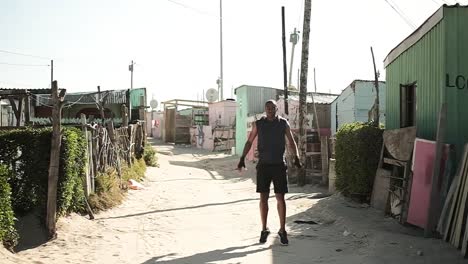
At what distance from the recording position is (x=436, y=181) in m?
6.45

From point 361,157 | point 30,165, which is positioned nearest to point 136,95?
point 361,157

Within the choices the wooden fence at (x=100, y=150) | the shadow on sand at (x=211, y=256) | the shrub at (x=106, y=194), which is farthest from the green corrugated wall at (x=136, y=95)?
the shadow on sand at (x=211, y=256)

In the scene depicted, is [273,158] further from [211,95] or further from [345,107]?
[211,95]

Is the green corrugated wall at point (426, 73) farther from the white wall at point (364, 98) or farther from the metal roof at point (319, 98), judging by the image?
the metal roof at point (319, 98)

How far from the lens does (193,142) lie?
38469mm

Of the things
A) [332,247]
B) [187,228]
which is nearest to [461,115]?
[332,247]

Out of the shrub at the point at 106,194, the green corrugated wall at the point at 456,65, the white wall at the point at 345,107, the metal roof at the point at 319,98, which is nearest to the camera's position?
the green corrugated wall at the point at 456,65

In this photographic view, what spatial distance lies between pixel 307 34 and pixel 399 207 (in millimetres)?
7944

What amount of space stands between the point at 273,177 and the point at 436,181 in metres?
2.24

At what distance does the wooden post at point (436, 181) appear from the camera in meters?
6.41

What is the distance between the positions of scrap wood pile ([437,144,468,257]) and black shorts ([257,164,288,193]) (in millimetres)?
2124

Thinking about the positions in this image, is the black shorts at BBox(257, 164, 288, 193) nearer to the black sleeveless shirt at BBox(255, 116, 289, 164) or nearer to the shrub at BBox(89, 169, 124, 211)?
the black sleeveless shirt at BBox(255, 116, 289, 164)

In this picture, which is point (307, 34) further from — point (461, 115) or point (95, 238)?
point (95, 238)

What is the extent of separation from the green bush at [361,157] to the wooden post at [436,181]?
118 inches
